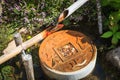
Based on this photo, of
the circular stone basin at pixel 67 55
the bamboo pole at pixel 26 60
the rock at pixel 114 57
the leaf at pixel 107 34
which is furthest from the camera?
the leaf at pixel 107 34

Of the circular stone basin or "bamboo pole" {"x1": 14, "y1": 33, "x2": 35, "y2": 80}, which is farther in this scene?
the circular stone basin

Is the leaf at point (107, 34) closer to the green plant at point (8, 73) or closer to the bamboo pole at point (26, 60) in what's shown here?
the bamboo pole at point (26, 60)

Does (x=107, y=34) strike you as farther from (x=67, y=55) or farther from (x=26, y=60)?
(x=26, y=60)

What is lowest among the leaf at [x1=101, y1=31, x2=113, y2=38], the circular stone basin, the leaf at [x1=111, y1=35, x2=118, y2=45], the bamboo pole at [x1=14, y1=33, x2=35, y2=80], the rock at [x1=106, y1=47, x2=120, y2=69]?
the rock at [x1=106, y1=47, x2=120, y2=69]

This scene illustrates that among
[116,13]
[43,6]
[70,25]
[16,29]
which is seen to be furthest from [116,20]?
[16,29]

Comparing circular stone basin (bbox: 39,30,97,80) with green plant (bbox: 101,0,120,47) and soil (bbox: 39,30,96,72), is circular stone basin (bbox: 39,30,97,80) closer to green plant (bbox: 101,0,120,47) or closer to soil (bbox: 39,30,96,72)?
soil (bbox: 39,30,96,72)

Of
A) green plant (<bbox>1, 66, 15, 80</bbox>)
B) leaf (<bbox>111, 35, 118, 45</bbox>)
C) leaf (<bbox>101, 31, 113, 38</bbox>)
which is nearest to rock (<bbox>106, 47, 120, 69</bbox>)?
leaf (<bbox>111, 35, 118, 45</bbox>)

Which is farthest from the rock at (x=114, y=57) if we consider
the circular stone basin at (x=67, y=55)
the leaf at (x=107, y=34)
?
the circular stone basin at (x=67, y=55)
